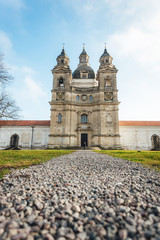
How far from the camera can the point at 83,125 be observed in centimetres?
2667

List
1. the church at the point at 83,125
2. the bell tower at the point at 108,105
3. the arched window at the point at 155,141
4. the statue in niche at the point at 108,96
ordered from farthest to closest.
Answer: the arched window at the point at 155,141, the statue in niche at the point at 108,96, the church at the point at 83,125, the bell tower at the point at 108,105

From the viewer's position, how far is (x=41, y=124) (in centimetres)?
2942

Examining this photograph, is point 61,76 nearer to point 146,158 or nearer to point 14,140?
point 14,140

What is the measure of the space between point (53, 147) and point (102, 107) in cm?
1267

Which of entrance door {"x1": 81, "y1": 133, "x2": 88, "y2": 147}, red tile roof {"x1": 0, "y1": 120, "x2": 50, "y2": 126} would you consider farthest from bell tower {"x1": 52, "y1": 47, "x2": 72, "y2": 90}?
entrance door {"x1": 81, "y1": 133, "x2": 88, "y2": 147}

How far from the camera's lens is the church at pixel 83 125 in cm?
2547

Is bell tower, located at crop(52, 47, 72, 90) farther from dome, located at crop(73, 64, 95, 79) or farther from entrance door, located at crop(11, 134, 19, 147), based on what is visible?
entrance door, located at crop(11, 134, 19, 147)

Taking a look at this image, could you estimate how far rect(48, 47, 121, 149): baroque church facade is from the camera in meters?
25.2

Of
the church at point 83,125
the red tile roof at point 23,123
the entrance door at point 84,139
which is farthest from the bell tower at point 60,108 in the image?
the red tile roof at point 23,123

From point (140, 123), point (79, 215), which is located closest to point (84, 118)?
point (140, 123)

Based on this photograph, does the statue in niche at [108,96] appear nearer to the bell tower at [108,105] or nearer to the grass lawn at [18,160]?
the bell tower at [108,105]

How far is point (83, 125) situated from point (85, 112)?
289cm

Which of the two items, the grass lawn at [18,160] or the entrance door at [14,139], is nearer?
the grass lawn at [18,160]

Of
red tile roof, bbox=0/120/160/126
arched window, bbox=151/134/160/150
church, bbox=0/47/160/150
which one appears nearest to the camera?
church, bbox=0/47/160/150
